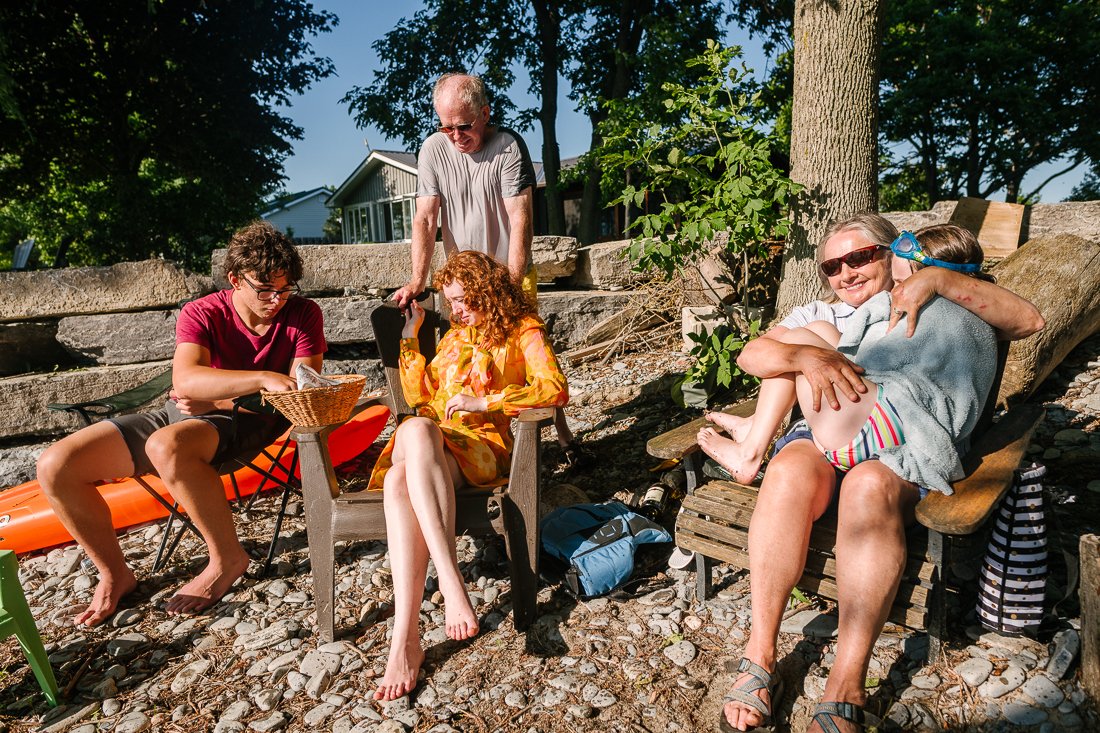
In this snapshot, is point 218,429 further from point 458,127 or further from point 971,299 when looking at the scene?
point 971,299

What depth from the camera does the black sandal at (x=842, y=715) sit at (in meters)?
1.86

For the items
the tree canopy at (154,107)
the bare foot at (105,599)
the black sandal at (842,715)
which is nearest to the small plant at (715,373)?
the black sandal at (842,715)

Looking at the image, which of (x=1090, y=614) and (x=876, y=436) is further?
(x=876, y=436)

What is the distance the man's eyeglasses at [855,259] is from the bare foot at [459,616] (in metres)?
1.81

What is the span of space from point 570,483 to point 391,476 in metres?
1.48

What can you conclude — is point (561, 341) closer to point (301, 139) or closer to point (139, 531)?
point (139, 531)

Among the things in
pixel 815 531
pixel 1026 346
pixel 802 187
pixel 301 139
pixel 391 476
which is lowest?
pixel 815 531

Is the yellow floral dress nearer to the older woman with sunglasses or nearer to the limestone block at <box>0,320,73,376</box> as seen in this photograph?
the older woman with sunglasses

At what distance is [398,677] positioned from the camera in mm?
2279

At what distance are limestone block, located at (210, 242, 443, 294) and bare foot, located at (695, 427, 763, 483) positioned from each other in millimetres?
3377

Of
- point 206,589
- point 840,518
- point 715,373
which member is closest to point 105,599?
point 206,589

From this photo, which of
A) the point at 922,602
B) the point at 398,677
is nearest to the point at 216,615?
the point at 398,677

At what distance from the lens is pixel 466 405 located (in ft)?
9.25

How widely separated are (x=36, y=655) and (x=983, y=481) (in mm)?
3115
